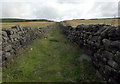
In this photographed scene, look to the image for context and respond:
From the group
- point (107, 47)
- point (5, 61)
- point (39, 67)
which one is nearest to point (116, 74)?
point (107, 47)

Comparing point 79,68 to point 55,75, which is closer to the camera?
point 55,75

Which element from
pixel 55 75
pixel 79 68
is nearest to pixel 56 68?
pixel 55 75

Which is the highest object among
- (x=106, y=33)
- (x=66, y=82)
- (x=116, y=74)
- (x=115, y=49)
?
(x=106, y=33)

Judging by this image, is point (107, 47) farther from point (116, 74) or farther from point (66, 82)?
point (66, 82)

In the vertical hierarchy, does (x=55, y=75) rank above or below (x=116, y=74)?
below

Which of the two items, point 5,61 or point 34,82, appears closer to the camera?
point 34,82

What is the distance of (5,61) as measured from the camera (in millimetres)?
7160

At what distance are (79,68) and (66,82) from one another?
1744mm

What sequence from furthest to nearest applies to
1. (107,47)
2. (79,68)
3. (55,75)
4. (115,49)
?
(79,68), (55,75), (107,47), (115,49)

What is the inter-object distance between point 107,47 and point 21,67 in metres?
5.69

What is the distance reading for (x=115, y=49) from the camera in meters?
4.82

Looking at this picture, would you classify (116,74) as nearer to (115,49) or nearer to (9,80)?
(115,49)

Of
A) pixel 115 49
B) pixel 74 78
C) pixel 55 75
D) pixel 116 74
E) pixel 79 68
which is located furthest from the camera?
pixel 79 68

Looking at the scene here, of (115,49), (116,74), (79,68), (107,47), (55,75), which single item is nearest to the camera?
(116,74)
